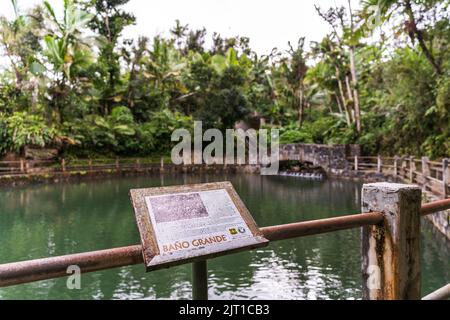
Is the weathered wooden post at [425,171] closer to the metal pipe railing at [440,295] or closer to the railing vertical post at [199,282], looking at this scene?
the metal pipe railing at [440,295]

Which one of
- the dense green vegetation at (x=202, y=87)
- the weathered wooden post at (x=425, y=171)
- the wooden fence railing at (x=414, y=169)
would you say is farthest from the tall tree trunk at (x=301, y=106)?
the weathered wooden post at (x=425, y=171)

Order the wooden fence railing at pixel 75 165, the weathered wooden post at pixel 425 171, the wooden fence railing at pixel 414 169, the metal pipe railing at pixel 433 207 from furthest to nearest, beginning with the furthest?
the wooden fence railing at pixel 75 165
the weathered wooden post at pixel 425 171
the wooden fence railing at pixel 414 169
the metal pipe railing at pixel 433 207

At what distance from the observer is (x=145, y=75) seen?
755 inches

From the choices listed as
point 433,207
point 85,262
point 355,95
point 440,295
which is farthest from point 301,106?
point 85,262

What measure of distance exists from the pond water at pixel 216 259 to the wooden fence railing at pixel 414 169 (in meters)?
1.01

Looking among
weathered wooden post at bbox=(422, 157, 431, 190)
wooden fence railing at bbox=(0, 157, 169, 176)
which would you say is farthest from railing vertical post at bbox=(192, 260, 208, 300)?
wooden fence railing at bbox=(0, 157, 169, 176)

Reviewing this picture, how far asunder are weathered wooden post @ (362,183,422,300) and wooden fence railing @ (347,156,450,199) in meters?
5.81

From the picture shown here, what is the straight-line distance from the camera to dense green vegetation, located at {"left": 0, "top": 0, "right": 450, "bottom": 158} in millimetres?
12188

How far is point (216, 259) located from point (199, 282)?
456cm

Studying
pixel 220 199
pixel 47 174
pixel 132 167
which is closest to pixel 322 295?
pixel 220 199

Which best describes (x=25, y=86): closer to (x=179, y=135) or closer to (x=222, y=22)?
(x=179, y=135)

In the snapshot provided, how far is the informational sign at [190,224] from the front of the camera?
112cm

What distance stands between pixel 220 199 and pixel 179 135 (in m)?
18.0

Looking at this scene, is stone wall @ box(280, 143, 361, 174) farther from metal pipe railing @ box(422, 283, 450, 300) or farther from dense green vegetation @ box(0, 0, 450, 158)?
metal pipe railing @ box(422, 283, 450, 300)
